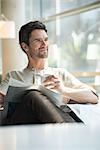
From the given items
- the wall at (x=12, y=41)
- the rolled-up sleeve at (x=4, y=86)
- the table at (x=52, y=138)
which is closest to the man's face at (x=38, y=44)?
the rolled-up sleeve at (x=4, y=86)

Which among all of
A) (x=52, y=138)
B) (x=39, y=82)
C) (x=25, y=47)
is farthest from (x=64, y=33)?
(x=52, y=138)

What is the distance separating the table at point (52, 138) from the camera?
27.8 inches

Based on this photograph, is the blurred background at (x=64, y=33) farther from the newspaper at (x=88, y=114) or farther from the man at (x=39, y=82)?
the newspaper at (x=88, y=114)

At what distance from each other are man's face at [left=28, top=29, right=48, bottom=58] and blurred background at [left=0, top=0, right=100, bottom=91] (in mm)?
1839

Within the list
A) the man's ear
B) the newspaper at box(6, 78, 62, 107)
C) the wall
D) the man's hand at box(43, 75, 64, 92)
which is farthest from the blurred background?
the newspaper at box(6, 78, 62, 107)

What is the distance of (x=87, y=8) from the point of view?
11.8 ft

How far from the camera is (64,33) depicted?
4273mm

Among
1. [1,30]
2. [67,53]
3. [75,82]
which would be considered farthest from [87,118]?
[67,53]

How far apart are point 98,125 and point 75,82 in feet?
2.16

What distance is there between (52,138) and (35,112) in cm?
37

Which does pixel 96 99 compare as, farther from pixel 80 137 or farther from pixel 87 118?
pixel 80 137

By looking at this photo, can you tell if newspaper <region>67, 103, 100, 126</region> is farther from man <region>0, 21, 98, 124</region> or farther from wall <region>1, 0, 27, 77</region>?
wall <region>1, 0, 27, 77</region>

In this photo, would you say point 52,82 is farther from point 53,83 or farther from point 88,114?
point 88,114

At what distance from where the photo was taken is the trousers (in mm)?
1056
